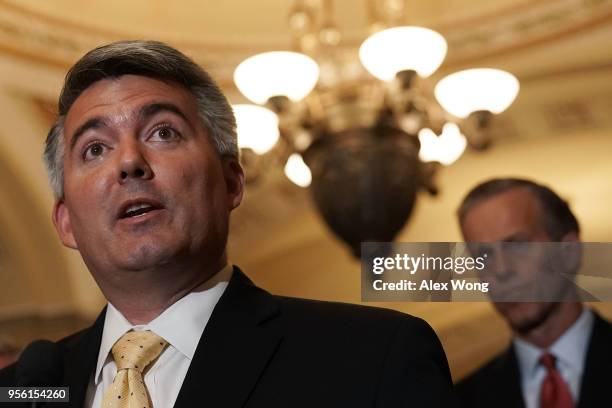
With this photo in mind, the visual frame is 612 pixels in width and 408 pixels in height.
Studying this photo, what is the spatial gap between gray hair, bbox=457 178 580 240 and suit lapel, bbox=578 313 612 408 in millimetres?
160

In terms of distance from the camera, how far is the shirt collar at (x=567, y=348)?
1.68 metres

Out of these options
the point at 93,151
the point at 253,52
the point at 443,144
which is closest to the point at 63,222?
the point at 93,151

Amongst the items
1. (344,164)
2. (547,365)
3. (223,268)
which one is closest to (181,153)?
(223,268)

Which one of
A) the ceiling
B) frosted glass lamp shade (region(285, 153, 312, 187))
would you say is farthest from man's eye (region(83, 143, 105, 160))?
the ceiling

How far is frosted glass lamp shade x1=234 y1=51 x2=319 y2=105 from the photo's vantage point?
14.8 ft

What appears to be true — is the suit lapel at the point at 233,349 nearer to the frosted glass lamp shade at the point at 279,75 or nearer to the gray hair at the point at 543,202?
the gray hair at the point at 543,202

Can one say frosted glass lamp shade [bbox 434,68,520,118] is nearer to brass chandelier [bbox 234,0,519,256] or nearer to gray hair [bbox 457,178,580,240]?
brass chandelier [bbox 234,0,519,256]

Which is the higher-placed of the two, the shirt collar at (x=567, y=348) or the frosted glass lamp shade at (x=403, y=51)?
the frosted glass lamp shade at (x=403, y=51)

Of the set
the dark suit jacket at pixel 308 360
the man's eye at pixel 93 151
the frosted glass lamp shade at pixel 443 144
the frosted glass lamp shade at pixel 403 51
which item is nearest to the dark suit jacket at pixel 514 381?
the dark suit jacket at pixel 308 360

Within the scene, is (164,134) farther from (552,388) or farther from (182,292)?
(552,388)

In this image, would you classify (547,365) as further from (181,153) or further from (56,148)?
(56,148)

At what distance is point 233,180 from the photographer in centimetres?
175

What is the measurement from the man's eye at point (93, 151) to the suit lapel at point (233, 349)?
296 mm

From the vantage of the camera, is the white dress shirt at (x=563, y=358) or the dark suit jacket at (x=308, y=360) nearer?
the dark suit jacket at (x=308, y=360)
